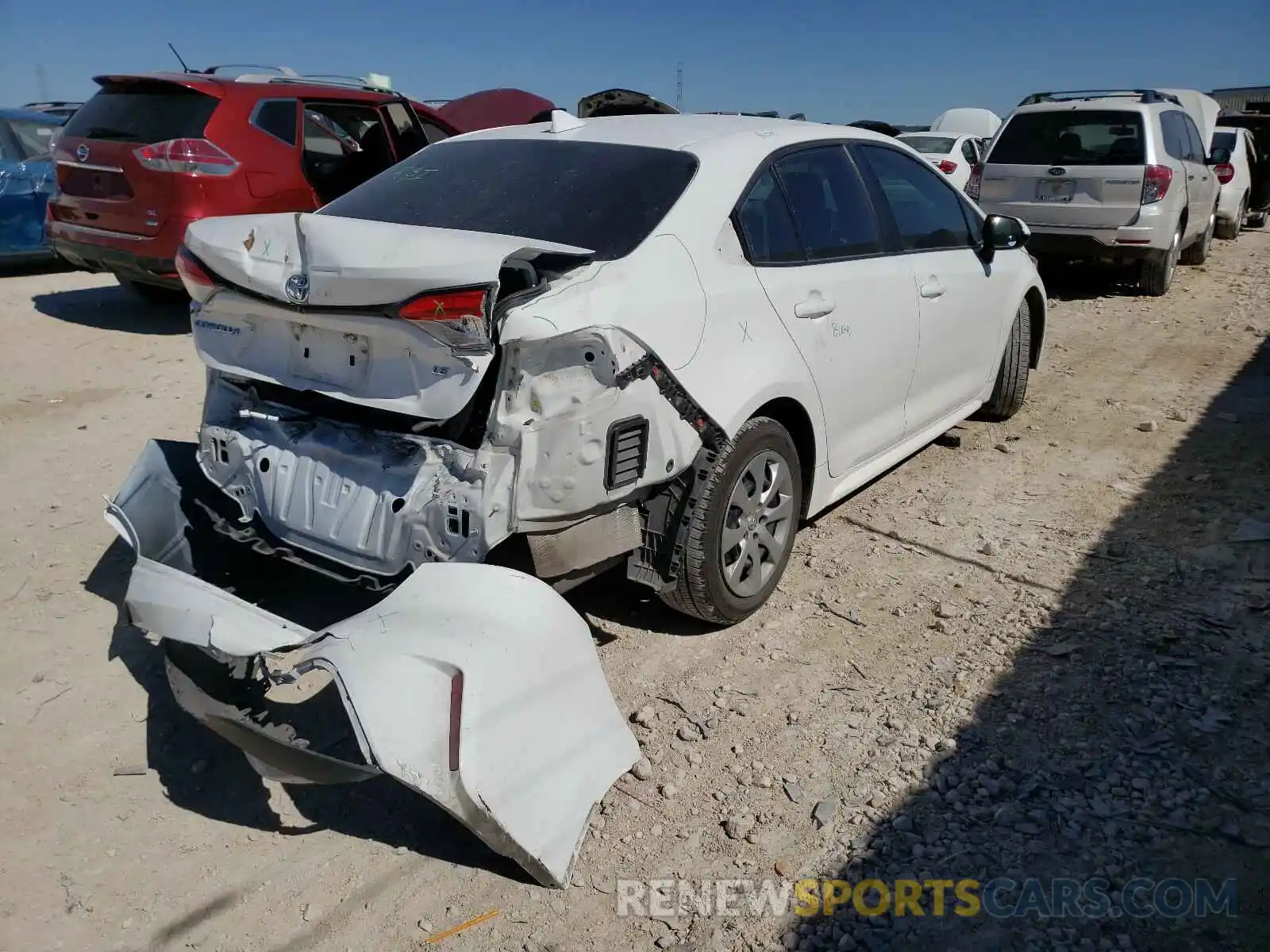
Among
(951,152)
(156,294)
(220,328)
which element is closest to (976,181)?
(951,152)

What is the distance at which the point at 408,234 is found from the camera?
2.84 meters

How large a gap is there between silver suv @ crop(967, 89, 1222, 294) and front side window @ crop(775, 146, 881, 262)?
6.12 metres

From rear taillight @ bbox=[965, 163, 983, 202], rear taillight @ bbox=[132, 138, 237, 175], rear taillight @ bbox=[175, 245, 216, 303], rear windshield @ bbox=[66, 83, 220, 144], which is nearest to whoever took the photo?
rear taillight @ bbox=[175, 245, 216, 303]

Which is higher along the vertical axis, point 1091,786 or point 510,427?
point 510,427

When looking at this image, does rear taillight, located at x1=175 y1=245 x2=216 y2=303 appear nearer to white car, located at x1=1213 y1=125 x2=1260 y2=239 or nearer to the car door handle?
the car door handle

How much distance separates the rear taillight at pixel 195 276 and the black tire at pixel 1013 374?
4112 mm

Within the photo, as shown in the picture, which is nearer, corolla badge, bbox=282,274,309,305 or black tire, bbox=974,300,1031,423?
corolla badge, bbox=282,274,309,305

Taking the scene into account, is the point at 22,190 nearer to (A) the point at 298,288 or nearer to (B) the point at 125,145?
(B) the point at 125,145

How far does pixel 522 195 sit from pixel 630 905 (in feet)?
7.70

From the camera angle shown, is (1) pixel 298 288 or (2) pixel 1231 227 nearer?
(1) pixel 298 288

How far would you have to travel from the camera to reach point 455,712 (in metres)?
2.34

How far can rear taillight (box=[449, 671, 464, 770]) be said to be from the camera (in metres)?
2.30

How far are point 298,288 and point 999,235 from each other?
3514mm

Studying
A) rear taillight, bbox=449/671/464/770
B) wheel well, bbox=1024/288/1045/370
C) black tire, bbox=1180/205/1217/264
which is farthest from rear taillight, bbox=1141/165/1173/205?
rear taillight, bbox=449/671/464/770
